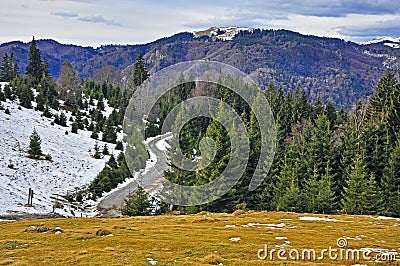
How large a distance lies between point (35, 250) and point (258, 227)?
15.7m

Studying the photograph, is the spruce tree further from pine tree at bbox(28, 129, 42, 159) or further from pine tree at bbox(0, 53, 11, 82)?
pine tree at bbox(0, 53, 11, 82)

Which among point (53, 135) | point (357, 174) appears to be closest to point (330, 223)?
point (357, 174)

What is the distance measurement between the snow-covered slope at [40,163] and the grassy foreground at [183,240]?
1348cm

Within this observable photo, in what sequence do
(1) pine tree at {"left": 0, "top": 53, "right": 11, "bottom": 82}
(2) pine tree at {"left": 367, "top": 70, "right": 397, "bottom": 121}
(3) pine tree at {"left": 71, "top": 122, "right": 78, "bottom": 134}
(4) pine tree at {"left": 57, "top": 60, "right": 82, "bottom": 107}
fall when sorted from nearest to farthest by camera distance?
(2) pine tree at {"left": 367, "top": 70, "right": 397, "bottom": 121} < (3) pine tree at {"left": 71, "top": 122, "right": 78, "bottom": 134} < (4) pine tree at {"left": 57, "top": 60, "right": 82, "bottom": 107} < (1) pine tree at {"left": 0, "top": 53, "right": 11, "bottom": 82}

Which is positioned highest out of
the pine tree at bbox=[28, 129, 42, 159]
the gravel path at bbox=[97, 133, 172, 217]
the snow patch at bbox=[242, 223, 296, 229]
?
the pine tree at bbox=[28, 129, 42, 159]

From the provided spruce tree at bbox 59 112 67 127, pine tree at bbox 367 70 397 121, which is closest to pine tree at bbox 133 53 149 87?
spruce tree at bbox 59 112 67 127

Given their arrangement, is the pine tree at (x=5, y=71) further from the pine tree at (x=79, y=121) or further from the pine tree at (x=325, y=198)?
the pine tree at (x=325, y=198)

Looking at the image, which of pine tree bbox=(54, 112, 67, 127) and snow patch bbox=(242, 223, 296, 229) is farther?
pine tree bbox=(54, 112, 67, 127)

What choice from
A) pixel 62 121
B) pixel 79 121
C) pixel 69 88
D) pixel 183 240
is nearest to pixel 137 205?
pixel 183 240

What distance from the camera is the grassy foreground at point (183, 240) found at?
1947 centimetres

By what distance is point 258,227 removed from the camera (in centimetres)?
3056

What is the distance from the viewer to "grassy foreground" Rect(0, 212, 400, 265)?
63.9 feet

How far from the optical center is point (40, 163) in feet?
181

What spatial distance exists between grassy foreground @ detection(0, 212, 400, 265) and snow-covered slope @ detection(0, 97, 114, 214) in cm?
1348
